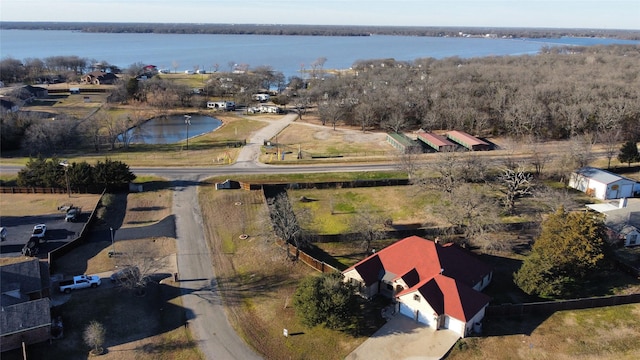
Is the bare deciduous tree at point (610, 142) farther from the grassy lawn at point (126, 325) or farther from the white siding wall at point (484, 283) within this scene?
the grassy lawn at point (126, 325)

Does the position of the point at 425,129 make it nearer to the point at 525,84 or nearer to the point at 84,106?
the point at 525,84

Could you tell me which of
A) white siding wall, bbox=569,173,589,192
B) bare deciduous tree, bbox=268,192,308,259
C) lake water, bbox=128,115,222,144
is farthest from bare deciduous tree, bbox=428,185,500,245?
lake water, bbox=128,115,222,144

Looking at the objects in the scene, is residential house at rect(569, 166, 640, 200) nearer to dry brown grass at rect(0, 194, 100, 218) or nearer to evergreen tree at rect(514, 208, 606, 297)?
evergreen tree at rect(514, 208, 606, 297)

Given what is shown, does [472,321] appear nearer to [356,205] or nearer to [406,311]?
[406,311]

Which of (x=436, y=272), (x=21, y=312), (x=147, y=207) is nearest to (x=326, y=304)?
(x=436, y=272)

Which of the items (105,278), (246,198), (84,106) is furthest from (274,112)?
(105,278)

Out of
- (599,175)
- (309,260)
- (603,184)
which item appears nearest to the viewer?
(309,260)

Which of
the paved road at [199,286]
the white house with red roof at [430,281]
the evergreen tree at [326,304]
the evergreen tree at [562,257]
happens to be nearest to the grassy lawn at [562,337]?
the white house with red roof at [430,281]
